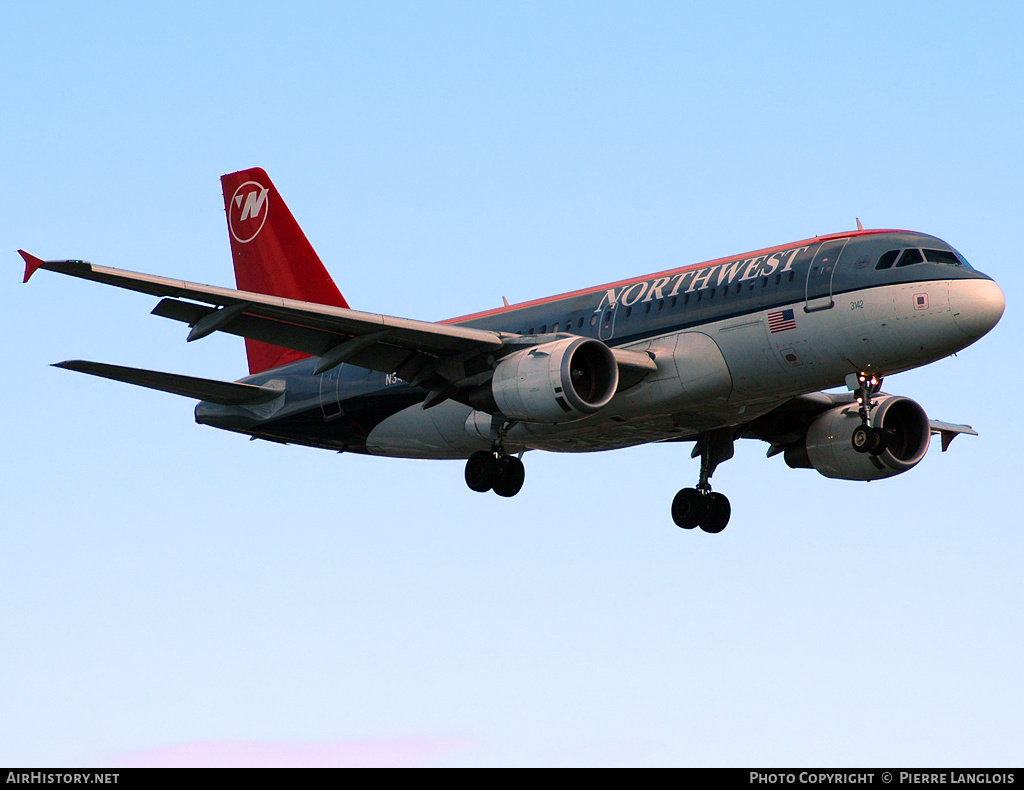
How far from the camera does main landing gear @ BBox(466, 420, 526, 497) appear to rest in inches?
1438

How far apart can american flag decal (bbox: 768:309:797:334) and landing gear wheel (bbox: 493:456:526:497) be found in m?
7.43

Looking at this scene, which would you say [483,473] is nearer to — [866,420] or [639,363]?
[639,363]

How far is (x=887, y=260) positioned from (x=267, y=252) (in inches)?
791

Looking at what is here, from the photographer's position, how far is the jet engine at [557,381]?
3303 centimetres

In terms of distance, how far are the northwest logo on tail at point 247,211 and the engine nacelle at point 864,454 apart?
1743cm

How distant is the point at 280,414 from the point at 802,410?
541 inches

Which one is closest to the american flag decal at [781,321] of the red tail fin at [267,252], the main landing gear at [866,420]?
the main landing gear at [866,420]

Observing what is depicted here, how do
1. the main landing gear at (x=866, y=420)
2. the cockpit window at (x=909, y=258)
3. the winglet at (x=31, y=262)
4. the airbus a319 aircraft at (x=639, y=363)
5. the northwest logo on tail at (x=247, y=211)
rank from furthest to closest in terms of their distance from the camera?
the northwest logo on tail at (x=247, y=211), the main landing gear at (x=866, y=420), the cockpit window at (x=909, y=258), the airbus a319 aircraft at (x=639, y=363), the winglet at (x=31, y=262)

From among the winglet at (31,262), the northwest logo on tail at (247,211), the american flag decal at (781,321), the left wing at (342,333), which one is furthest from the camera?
the northwest logo on tail at (247,211)

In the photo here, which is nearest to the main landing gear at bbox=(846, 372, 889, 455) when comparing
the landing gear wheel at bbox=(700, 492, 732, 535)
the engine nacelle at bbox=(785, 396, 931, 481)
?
the engine nacelle at bbox=(785, 396, 931, 481)

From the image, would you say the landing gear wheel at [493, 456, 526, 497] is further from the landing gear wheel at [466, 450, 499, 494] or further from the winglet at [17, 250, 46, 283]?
the winglet at [17, 250, 46, 283]

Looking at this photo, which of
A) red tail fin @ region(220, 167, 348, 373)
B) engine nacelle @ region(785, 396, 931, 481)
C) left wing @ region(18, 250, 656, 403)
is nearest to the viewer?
left wing @ region(18, 250, 656, 403)

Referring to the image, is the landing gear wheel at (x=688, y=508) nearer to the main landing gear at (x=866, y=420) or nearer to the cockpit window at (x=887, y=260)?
the main landing gear at (x=866, y=420)

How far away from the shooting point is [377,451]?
132ft
